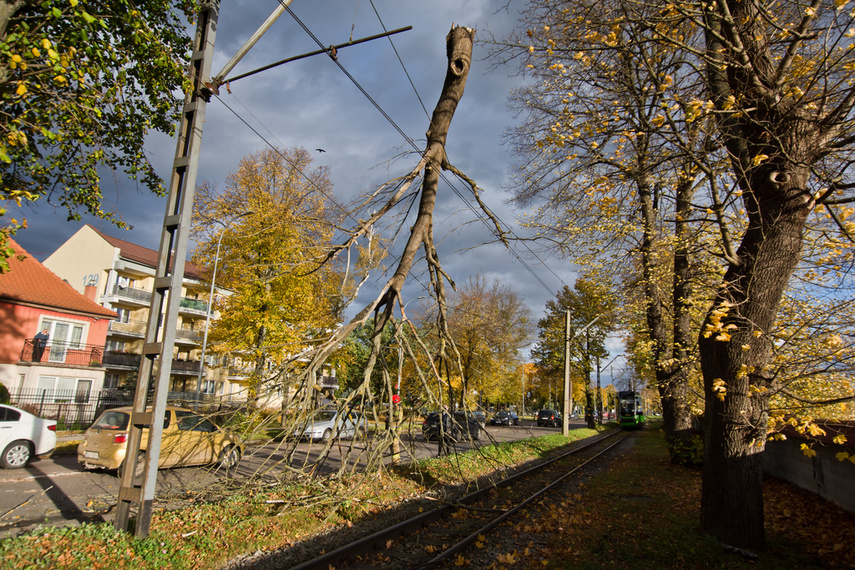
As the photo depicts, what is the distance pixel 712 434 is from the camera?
632 cm

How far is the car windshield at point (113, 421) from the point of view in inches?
414

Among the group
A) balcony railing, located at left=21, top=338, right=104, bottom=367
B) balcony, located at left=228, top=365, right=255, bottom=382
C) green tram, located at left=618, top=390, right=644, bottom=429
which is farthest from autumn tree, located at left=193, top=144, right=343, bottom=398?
green tram, located at left=618, top=390, right=644, bottom=429

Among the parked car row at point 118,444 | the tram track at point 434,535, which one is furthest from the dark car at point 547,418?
the parked car row at point 118,444

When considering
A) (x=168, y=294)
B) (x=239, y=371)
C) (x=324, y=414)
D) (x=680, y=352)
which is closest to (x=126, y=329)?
(x=239, y=371)

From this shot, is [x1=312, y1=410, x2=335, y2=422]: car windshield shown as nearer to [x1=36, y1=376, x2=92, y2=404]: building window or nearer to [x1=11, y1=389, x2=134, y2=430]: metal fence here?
[x1=11, y1=389, x2=134, y2=430]: metal fence

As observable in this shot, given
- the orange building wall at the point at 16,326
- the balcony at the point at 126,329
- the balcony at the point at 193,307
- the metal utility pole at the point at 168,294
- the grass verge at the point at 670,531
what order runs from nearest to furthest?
1. the metal utility pole at the point at 168,294
2. the grass verge at the point at 670,531
3. the orange building wall at the point at 16,326
4. the balcony at the point at 126,329
5. the balcony at the point at 193,307

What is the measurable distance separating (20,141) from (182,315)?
3718cm

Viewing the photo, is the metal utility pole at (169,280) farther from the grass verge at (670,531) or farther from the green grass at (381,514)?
the grass verge at (670,531)

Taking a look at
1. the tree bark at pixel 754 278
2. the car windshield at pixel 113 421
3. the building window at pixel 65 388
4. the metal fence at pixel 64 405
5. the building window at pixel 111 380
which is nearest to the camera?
the tree bark at pixel 754 278

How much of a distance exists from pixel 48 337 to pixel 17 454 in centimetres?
1406

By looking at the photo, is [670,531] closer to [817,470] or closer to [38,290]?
[817,470]

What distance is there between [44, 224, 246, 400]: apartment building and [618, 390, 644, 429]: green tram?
33.5 m

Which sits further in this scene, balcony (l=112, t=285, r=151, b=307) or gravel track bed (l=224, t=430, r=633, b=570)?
balcony (l=112, t=285, r=151, b=307)

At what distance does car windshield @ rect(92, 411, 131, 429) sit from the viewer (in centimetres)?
1051
